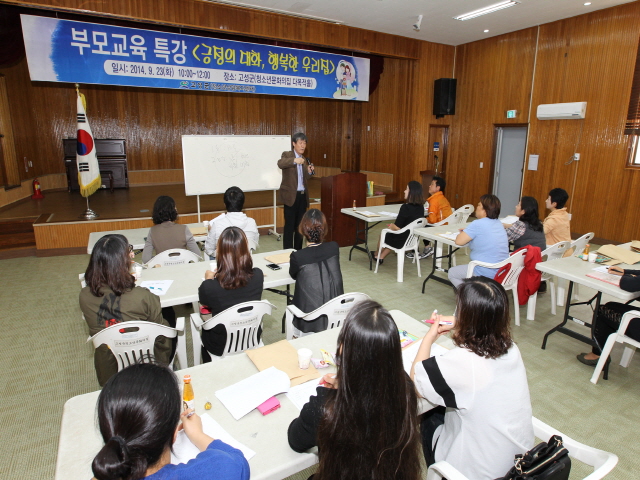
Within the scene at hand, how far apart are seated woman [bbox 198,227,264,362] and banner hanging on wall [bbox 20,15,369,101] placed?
487cm

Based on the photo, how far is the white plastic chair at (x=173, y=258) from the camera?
11.2ft

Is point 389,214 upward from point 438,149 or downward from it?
downward

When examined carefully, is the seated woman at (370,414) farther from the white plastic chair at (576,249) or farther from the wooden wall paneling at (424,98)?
the wooden wall paneling at (424,98)

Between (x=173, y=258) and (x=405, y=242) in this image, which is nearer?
(x=173, y=258)

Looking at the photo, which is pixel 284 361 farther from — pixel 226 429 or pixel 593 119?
pixel 593 119

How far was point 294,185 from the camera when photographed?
550cm

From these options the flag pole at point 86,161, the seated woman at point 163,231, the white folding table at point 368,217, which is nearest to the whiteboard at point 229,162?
the flag pole at point 86,161

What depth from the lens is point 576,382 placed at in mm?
2979

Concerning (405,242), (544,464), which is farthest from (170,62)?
(544,464)

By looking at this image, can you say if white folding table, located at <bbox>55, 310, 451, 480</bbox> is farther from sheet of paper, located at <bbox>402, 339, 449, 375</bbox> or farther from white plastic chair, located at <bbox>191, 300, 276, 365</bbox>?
white plastic chair, located at <bbox>191, 300, 276, 365</bbox>

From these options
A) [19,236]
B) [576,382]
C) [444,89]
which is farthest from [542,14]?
[19,236]

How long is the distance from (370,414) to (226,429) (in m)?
0.63

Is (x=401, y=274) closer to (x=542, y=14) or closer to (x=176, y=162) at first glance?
(x=542, y=14)

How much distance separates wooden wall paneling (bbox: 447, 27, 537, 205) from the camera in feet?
25.6
